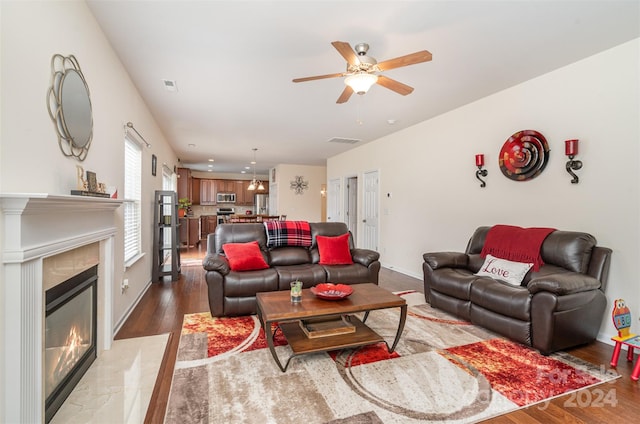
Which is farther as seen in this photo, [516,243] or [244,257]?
[244,257]

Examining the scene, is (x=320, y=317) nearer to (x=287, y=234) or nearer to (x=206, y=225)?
(x=287, y=234)

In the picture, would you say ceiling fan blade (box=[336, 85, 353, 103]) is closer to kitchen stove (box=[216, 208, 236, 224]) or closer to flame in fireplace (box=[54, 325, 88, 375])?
flame in fireplace (box=[54, 325, 88, 375])

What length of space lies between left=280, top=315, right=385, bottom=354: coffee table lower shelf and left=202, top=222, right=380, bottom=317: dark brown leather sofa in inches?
32.3

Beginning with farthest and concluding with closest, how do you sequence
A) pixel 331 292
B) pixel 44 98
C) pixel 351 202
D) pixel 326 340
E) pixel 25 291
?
pixel 351 202
pixel 331 292
pixel 326 340
pixel 44 98
pixel 25 291

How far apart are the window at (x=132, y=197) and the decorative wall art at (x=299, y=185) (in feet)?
18.7

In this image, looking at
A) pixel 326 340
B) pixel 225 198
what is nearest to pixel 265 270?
pixel 326 340

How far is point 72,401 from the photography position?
1774 mm

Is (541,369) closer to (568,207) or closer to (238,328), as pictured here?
(568,207)

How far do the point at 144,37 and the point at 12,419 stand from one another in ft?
8.53

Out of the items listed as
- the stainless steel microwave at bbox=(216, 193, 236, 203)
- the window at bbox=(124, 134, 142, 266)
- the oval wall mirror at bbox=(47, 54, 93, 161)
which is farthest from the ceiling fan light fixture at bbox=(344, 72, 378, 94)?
the stainless steel microwave at bbox=(216, 193, 236, 203)

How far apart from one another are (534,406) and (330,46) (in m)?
2.92

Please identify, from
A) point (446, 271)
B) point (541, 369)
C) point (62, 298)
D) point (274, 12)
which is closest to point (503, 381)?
point (541, 369)

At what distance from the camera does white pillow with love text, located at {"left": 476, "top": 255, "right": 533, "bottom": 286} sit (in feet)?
9.34

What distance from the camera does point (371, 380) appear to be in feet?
6.50
